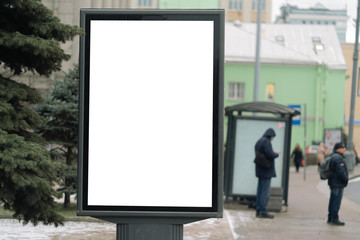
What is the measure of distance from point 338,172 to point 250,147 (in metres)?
3.64

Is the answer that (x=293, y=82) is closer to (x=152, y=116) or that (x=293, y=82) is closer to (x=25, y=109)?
(x=25, y=109)

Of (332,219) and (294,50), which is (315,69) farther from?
(332,219)

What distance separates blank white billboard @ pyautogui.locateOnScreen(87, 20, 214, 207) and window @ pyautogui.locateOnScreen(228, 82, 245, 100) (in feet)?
168

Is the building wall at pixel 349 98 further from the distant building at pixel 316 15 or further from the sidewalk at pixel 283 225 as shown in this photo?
the distant building at pixel 316 15

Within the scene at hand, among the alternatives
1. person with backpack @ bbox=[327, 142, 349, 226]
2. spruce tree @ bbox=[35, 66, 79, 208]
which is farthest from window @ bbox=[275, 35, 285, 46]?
person with backpack @ bbox=[327, 142, 349, 226]

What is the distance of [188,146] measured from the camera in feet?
19.7

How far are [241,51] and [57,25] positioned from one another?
5101cm

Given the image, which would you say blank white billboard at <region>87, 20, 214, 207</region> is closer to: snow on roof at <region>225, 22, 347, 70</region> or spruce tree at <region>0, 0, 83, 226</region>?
spruce tree at <region>0, 0, 83, 226</region>


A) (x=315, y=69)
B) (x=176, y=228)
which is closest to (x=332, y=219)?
(x=176, y=228)

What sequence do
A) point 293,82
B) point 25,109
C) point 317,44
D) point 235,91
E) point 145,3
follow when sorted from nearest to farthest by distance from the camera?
point 25,109 → point 293,82 → point 235,91 → point 317,44 → point 145,3

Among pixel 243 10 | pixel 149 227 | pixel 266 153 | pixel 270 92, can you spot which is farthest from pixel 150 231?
pixel 243 10

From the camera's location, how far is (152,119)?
6039 millimetres

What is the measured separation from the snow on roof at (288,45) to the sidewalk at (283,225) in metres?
38.8

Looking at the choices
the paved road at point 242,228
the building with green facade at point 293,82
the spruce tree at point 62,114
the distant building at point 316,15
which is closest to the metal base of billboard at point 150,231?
the paved road at point 242,228
